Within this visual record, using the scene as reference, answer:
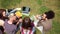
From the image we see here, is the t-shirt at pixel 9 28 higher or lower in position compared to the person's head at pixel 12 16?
lower

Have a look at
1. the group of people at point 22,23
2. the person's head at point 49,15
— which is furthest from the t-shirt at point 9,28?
the person's head at point 49,15

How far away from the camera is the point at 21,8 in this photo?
1479mm

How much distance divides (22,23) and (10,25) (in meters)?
0.14

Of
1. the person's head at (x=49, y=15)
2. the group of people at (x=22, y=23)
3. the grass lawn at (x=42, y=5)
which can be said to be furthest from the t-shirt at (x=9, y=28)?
the person's head at (x=49, y=15)

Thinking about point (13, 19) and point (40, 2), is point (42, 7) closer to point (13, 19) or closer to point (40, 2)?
point (40, 2)

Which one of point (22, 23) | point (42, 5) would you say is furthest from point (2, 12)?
point (42, 5)

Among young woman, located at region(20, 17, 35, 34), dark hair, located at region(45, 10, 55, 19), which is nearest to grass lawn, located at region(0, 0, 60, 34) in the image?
dark hair, located at region(45, 10, 55, 19)

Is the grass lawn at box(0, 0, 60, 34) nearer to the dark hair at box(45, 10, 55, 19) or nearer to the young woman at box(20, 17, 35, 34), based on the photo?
the dark hair at box(45, 10, 55, 19)

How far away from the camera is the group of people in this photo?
4.83ft

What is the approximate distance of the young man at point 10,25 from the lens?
1.48 meters

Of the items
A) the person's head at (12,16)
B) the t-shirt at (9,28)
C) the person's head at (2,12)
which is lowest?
the t-shirt at (9,28)

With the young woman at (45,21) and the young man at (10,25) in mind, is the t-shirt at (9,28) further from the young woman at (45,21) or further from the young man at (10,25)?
the young woman at (45,21)

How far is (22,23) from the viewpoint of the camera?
1.48m

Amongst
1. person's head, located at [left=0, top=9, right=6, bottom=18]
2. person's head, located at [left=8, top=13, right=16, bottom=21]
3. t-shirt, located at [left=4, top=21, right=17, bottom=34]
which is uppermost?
person's head, located at [left=0, top=9, right=6, bottom=18]
